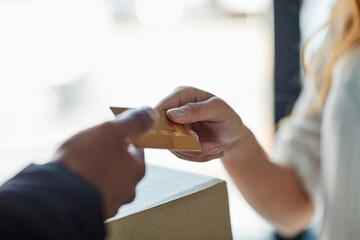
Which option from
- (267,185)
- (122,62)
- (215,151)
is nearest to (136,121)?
(215,151)

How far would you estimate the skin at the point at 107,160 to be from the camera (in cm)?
35

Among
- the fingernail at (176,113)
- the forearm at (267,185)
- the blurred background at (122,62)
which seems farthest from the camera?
the blurred background at (122,62)

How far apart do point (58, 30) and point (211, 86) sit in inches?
31.0

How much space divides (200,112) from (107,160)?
0.24 metres

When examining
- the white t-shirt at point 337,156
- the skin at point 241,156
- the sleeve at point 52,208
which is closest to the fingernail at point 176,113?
the skin at point 241,156

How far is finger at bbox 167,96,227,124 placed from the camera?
544mm

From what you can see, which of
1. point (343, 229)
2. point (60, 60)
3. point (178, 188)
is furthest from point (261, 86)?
point (178, 188)

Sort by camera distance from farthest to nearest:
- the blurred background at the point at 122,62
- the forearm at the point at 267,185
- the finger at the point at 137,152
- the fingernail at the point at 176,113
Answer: the blurred background at the point at 122,62 < the forearm at the point at 267,185 < the fingernail at the point at 176,113 < the finger at the point at 137,152

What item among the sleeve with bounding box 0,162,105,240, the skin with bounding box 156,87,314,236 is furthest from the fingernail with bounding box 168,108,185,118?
the sleeve with bounding box 0,162,105,240

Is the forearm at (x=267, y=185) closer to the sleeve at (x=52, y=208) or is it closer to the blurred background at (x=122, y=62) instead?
the sleeve at (x=52, y=208)

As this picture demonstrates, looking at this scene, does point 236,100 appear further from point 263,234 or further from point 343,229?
point 343,229

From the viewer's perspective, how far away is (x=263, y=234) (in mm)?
2053

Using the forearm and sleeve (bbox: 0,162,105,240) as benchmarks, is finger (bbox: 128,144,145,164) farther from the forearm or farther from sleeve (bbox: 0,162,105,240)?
the forearm

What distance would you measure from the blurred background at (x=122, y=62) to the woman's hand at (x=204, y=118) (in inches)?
55.1
